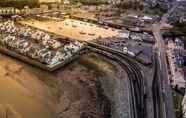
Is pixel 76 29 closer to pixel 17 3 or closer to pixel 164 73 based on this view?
Result: pixel 17 3

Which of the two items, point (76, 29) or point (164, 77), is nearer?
point (164, 77)

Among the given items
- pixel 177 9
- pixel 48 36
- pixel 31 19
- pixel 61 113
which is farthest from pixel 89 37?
pixel 177 9

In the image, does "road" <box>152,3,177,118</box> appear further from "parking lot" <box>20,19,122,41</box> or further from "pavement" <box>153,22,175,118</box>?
"parking lot" <box>20,19,122,41</box>

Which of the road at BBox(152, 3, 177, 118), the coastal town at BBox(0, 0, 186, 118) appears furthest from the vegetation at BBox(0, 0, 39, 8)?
the road at BBox(152, 3, 177, 118)

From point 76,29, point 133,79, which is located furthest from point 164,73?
point 76,29

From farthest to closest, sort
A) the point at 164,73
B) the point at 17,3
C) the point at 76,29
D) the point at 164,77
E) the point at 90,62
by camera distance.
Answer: the point at 17,3, the point at 76,29, the point at 90,62, the point at 164,73, the point at 164,77

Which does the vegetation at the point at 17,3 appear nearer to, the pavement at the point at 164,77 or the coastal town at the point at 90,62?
the coastal town at the point at 90,62
